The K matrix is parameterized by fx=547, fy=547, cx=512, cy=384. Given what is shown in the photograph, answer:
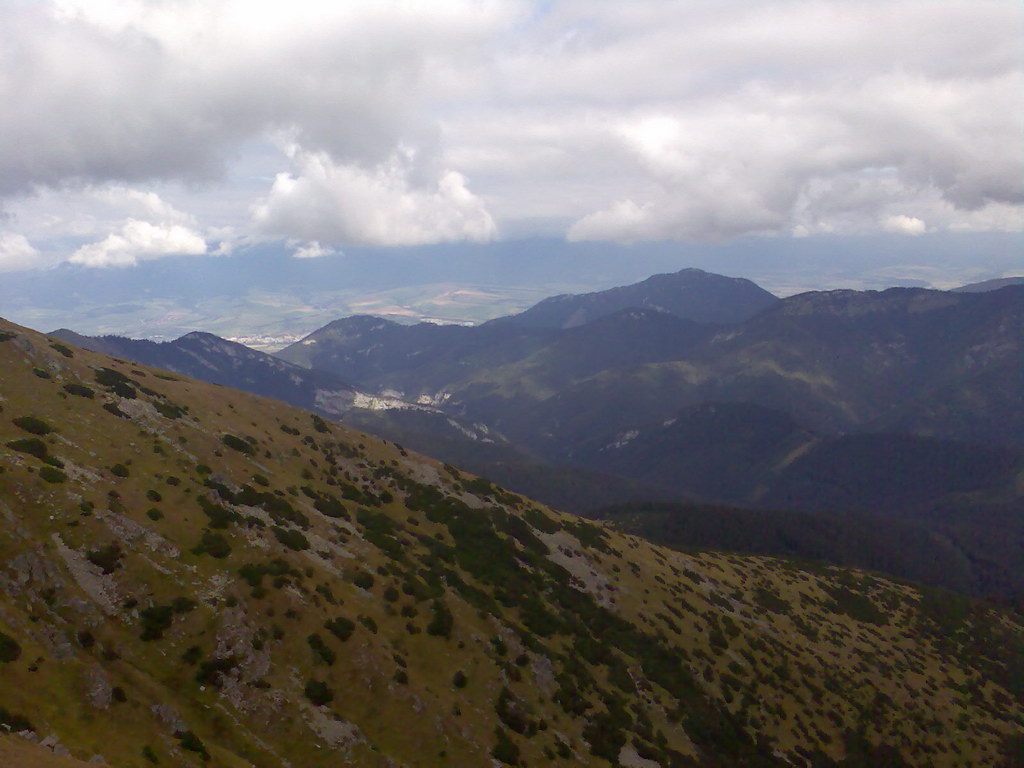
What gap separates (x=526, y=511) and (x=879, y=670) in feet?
249

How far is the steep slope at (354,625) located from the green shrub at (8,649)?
174 millimetres

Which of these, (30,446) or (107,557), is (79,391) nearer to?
(30,446)

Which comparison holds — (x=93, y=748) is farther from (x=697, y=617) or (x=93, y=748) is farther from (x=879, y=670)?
(x=879, y=670)

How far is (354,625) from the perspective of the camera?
51906 millimetres

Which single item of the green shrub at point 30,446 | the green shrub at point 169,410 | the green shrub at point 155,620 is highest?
the green shrub at point 169,410

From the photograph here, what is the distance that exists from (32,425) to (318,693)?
Answer: 39736mm

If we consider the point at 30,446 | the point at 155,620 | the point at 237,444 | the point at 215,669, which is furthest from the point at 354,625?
the point at 237,444

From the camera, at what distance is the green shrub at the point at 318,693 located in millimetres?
43906

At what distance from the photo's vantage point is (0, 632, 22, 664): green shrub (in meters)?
31.9

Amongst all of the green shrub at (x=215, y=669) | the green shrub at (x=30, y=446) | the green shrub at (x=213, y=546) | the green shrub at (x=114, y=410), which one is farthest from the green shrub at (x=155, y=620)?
the green shrub at (x=114, y=410)

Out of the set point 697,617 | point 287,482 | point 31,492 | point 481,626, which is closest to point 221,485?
point 287,482

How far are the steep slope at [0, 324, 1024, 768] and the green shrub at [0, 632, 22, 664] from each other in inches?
6.9

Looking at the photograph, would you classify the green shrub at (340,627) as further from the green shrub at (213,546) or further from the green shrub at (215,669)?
the green shrub at (213,546)

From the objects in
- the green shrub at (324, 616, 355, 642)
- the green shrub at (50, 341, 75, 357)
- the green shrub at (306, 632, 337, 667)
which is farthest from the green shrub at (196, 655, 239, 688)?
the green shrub at (50, 341, 75, 357)
